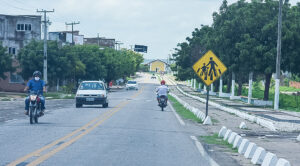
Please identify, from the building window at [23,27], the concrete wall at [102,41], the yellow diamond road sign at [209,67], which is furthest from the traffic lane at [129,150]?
the concrete wall at [102,41]

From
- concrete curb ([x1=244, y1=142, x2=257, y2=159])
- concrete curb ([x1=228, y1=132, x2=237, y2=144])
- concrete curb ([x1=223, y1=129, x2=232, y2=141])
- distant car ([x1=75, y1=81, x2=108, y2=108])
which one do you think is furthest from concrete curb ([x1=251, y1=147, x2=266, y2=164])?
distant car ([x1=75, y1=81, x2=108, y2=108])

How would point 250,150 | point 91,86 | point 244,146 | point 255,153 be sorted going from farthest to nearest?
point 91,86 < point 244,146 < point 250,150 < point 255,153

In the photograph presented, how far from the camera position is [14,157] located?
9.90 metres

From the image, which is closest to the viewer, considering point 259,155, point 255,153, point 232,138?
point 259,155

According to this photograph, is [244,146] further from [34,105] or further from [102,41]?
[102,41]

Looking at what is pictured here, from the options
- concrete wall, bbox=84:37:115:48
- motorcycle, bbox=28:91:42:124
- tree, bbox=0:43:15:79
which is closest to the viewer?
motorcycle, bbox=28:91:42:124

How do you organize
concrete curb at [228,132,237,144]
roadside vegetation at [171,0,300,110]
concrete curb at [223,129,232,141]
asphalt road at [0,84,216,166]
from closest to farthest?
asphalt road at [0,84,216,166] < concrete curb at [228,132,237,144] < concrete curb at [223,129,232,141] < roadside vegetation at [171,0,300,110]

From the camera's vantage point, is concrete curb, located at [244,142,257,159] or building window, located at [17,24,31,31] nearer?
concrete curb, located at [244,142,257,159]

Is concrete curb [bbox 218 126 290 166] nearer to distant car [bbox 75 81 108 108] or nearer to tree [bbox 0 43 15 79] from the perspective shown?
distant car [bbox 75 81 108 108]

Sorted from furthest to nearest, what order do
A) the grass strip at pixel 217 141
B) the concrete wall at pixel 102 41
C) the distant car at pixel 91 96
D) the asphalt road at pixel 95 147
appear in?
the concrete wall at pixel 102 41, the distant car at pixel 91 96, the grass strip at pixel 217 141, the asphalt road at pixel 95 147

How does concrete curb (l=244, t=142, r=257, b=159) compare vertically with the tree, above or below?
below

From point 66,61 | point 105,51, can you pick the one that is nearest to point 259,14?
point 66,61

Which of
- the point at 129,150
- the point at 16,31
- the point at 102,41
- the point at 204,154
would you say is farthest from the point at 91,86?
the point at 102,41

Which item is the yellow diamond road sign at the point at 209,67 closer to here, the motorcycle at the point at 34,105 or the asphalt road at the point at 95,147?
the asphalt road at the point at 95,147
